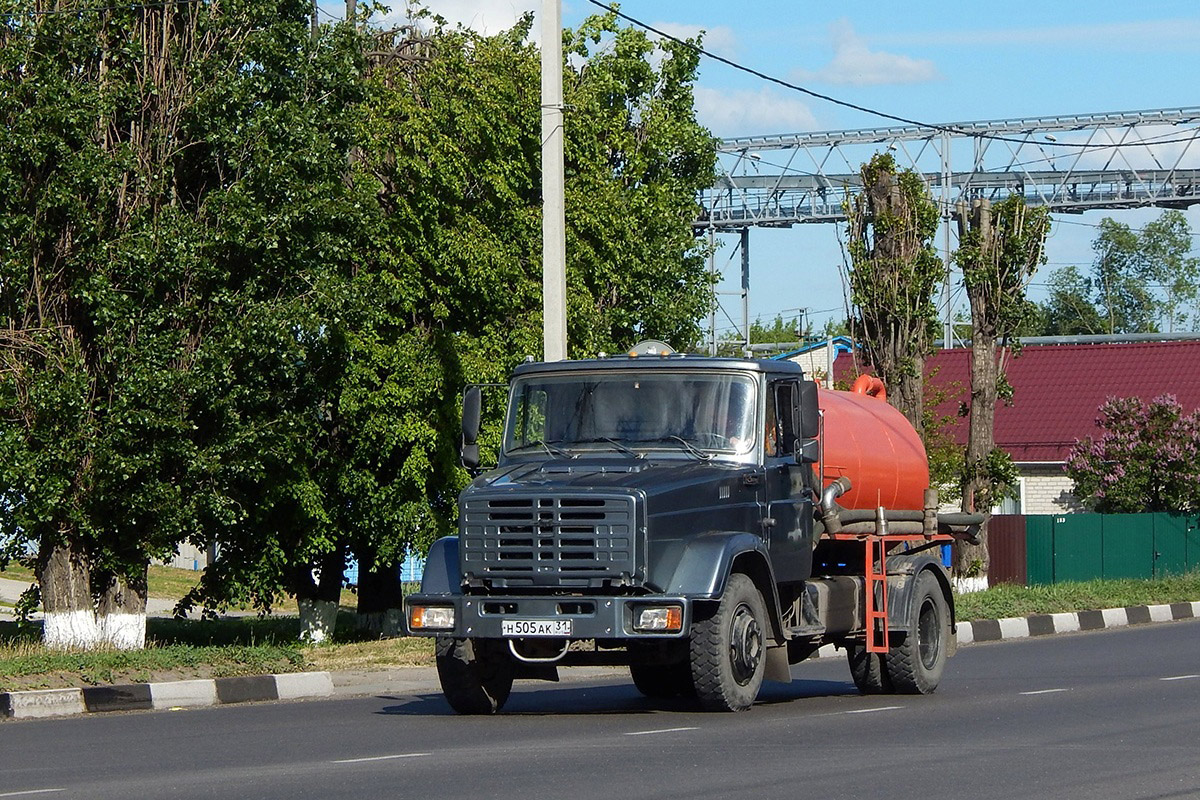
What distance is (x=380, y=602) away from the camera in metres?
26.2

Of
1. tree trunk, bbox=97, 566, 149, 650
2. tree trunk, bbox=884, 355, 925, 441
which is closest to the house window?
tree trunk, bbox=884, 355, 925, 441

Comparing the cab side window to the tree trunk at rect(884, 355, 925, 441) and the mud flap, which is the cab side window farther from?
the tree trunk at rect(884, 355, 925, 441)

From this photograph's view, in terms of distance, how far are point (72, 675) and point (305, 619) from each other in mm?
10699

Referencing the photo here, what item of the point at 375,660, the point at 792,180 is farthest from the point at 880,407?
the point at 792,180

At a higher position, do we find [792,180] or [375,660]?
[792,180]

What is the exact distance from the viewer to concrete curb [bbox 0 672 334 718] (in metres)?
13.5

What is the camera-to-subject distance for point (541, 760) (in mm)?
9680

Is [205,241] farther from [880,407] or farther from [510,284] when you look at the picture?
[880,407]

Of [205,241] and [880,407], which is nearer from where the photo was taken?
[880,407]

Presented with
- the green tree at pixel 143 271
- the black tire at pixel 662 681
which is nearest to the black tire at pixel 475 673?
the black tire at pixel 662 681

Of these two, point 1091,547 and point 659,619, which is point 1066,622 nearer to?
point 1091,547

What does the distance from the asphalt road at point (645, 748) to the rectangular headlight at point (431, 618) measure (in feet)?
2.19

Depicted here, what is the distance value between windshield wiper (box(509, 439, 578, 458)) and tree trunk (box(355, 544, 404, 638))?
511 inches

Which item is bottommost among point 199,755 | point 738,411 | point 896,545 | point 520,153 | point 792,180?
point 199,755
